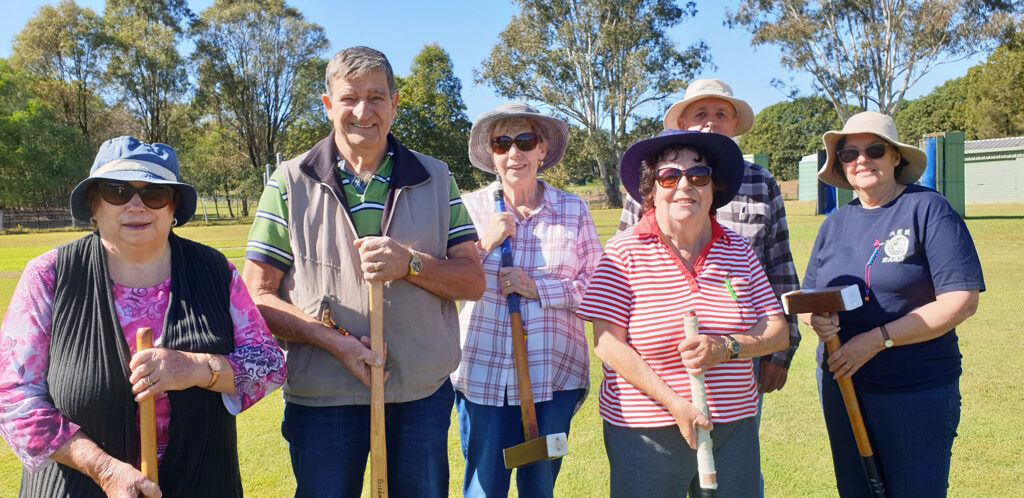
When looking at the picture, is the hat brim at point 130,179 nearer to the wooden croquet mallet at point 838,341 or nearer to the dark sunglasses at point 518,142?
the dark sunglasses at point 518,142

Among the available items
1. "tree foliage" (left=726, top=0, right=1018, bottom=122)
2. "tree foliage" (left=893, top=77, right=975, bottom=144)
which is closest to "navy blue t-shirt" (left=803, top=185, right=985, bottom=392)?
"tree foliage" (left=726, top=0, right=1018, bottom=122)

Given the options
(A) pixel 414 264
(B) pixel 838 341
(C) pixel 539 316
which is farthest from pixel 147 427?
(B) pixel 838 341

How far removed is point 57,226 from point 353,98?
4169 cm

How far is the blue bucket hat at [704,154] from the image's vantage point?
2770 millimetres

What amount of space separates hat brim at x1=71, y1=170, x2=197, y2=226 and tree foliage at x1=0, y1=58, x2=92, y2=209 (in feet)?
138

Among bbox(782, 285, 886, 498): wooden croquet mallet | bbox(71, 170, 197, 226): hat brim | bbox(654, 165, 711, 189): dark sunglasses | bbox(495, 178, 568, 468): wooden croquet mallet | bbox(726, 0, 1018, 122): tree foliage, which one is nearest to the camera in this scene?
bbox(71, 170, 197, 226): hat brim

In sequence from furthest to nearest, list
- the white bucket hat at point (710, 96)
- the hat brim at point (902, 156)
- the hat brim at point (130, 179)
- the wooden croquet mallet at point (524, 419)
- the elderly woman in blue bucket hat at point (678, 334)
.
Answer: the white bucket hat at point (710, 96) < the hat brim at point (902, 156) < the wooden croquet mallet at point (524, 419) < the elderly woman in blue bucket hat at point (678, 334) < the hat brim at point (130, 179)

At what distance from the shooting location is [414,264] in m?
2.64

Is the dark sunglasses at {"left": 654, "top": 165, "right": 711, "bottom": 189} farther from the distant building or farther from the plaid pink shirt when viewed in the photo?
the distant building

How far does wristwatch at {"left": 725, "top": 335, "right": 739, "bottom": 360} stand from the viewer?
2.51m

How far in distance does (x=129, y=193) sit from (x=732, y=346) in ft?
7.06

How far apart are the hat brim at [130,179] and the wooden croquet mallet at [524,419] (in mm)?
1400

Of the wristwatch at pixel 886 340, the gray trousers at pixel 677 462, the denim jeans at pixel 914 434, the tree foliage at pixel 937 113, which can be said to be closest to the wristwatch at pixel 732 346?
the gray trousers at pixel 677 462

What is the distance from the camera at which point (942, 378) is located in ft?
→ 9.69
